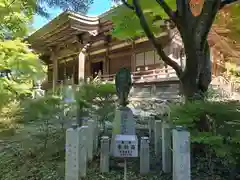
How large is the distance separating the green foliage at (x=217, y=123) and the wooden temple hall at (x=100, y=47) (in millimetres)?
8046

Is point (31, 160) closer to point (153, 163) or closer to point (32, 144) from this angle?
point (32, 144)

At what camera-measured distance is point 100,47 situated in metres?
18.4

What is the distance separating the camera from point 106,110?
5.74 meters

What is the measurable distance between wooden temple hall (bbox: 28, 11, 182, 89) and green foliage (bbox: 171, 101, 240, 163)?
8.05 metres

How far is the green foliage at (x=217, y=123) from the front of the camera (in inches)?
137

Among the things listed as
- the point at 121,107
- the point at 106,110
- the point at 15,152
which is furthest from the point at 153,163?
the point at 15,152

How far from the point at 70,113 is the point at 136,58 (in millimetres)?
10554

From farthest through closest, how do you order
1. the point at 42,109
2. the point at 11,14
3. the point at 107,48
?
Result: the point at 107,48 < the point at 11,14 < the point at 42,109

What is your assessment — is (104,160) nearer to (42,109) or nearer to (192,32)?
(42,109)

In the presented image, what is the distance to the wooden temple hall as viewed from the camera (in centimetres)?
1350

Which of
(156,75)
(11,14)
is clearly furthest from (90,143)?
(156,75)

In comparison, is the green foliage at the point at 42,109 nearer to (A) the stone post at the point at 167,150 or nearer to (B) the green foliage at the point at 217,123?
(A) the stone post at the point at 167,150

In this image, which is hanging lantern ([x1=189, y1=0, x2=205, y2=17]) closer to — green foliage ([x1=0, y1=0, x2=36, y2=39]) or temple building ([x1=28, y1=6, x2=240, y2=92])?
green foliage ([x1=0, y1=0, x2=36, y2=39])

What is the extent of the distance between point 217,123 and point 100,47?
15140 millimetres
